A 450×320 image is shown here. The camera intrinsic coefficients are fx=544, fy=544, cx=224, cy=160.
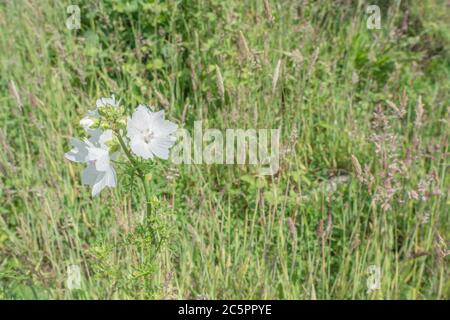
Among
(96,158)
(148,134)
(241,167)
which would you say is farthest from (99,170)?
(241,167)

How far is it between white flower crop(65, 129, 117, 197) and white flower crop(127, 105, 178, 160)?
0.07 metres

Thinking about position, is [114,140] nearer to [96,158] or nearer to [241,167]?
[96,158]

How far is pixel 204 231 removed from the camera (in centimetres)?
225

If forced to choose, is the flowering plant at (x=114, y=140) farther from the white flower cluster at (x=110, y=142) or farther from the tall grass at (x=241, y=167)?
the tall grass at (x=241, y=167)

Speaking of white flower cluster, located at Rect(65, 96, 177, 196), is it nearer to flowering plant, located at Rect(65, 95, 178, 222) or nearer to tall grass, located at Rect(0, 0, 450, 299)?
flowering plant, located at Rect(65, 95, 178, 222)

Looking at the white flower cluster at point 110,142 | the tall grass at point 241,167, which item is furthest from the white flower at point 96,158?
the tall grass at point 241,167

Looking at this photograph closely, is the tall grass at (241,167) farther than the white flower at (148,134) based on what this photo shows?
Yes

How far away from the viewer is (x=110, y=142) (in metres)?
1.33

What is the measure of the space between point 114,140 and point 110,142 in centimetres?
1

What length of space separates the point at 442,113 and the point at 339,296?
1.34 meters

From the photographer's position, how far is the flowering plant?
1304 millimetres

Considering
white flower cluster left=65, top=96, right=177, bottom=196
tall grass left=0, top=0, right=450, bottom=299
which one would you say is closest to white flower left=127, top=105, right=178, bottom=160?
white flower cluster left=65, top=96, right=177, bottom=196

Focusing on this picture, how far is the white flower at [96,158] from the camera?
1.31 metres
